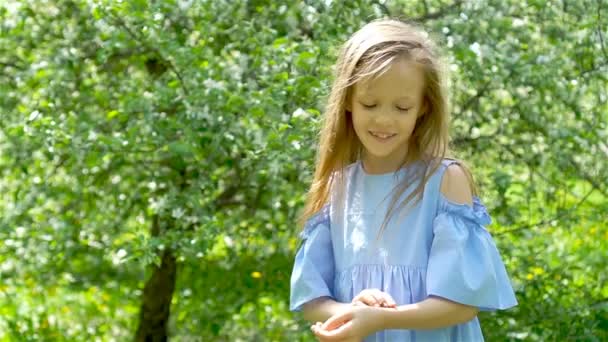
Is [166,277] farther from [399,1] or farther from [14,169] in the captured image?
[399,1]

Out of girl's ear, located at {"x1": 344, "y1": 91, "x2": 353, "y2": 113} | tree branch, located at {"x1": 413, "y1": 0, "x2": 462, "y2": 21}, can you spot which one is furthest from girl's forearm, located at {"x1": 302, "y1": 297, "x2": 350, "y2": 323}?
tree branch, located at {"x1": 413, "y1": 0, "x2": 462, "y2": 21}

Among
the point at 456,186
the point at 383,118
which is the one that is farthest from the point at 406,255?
the point at 383,118

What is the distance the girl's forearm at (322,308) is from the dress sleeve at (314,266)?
13 millimetres

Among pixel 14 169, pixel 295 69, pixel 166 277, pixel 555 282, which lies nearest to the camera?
pixel 295 69

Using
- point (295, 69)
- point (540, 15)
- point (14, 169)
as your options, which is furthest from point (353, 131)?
point (14, 169)

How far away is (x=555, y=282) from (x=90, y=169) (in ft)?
5.47

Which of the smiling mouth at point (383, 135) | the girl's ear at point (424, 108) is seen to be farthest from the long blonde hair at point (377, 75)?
the smiling mouth at point (383, 135)

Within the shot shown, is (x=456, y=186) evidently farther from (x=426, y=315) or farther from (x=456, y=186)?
(x=426, y=315)

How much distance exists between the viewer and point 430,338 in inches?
90.4

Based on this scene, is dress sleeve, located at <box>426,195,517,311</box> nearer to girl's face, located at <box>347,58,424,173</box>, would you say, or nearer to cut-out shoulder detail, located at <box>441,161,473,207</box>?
cut-out shoulder detail, located at <box>441,161,473,207</box>

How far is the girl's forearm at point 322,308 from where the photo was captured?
7.61 feet

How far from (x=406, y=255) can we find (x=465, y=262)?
0.13m

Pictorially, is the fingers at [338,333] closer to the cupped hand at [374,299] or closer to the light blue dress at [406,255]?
the cupped hand at [374,299]

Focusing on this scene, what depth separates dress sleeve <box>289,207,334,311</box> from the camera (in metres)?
2.40
